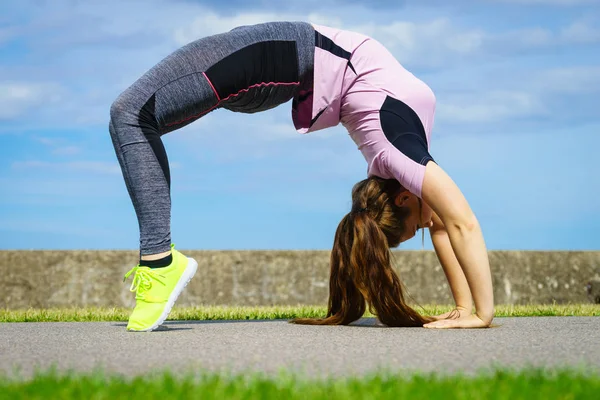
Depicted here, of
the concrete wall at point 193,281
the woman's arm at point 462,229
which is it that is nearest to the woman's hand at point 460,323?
the woman's arm at point 462,229

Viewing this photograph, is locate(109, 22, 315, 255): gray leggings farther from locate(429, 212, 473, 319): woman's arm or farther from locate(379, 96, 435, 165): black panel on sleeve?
locate(429, 212, 473, 319): woman's arm

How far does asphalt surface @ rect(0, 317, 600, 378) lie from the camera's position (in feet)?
8.01

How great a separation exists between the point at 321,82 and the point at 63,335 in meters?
1.93

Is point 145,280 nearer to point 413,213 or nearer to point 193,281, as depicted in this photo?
point 413,213

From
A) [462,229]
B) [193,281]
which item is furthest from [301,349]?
[193,281]

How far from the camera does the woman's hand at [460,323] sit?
150 inches

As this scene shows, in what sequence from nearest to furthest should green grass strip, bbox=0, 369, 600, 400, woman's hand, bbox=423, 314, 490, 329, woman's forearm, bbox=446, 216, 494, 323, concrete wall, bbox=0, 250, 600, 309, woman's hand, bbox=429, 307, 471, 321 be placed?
green grass strip, bbox=0, 369, 600, 400
woman's forearm, bbox=446, 216, 494, 323
woman's hand, bbox=423, 314, 490, 329
woman's hand, bbox=429, 307, 471, 321
concrete wall, bbox=0, 250, 600, 309

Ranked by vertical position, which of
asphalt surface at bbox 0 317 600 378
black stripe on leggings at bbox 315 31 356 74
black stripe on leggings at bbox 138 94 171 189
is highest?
black stripe on leggings at bbox 315 31 356 74

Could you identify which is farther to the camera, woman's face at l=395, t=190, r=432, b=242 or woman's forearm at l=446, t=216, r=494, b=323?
woman's face at l=395, t=190, r=432, b=242

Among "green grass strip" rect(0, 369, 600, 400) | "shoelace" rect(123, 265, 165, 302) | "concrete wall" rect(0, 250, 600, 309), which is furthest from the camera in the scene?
"concrete wall" rect(0, 250, 600, 309)

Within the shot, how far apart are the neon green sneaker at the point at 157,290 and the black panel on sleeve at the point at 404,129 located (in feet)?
4.21

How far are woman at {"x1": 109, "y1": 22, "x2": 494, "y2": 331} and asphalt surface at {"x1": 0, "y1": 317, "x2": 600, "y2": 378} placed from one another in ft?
0.79

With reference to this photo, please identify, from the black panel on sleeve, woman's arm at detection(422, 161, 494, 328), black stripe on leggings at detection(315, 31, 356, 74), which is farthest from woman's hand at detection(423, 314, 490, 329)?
black stripe on leggings at detection(315, 31, 356, 74)

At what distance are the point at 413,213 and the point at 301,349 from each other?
1451 millimetres
